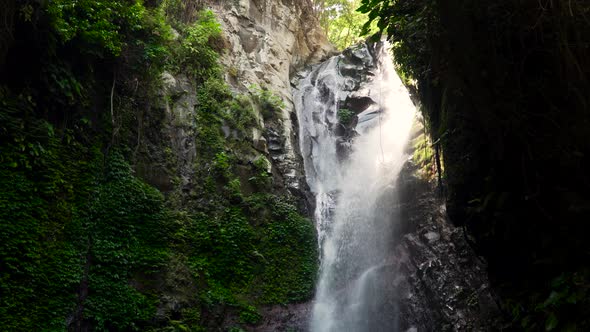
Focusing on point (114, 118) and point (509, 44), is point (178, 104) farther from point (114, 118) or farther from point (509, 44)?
point (509, 44)

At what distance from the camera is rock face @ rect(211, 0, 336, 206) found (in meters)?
13.1

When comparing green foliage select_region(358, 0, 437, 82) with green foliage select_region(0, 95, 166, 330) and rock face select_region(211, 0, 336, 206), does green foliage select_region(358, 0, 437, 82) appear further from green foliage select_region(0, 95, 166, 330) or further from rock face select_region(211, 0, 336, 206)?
green foliage select_region(0, 95, 166, 330)

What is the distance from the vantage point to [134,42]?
34.2 feet

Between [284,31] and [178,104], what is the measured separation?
8.33m

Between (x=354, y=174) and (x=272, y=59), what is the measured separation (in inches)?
220

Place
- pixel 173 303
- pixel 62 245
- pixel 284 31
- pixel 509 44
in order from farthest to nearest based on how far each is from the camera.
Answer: pixel 284 31 < pixel 173 303 < pixel 62 245 < pixel 509 44

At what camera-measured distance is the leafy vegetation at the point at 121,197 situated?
7.39 metres

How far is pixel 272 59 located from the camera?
53.6 ft

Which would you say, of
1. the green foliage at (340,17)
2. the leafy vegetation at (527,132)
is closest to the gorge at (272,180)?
the leafy vegetation at (527,132)

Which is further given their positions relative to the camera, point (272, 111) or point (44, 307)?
point (272, 111)

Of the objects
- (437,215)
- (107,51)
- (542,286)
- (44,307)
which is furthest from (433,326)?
(107,51)

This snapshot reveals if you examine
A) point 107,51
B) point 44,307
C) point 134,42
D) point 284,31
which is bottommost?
point 44,307

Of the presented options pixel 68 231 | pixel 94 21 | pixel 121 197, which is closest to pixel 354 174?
pixel 121 197

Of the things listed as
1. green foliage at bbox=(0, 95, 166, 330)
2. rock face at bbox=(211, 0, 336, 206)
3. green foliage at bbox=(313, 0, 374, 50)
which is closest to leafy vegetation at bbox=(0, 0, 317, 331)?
green foliage at bbox=(0, 95, 166, 330)
